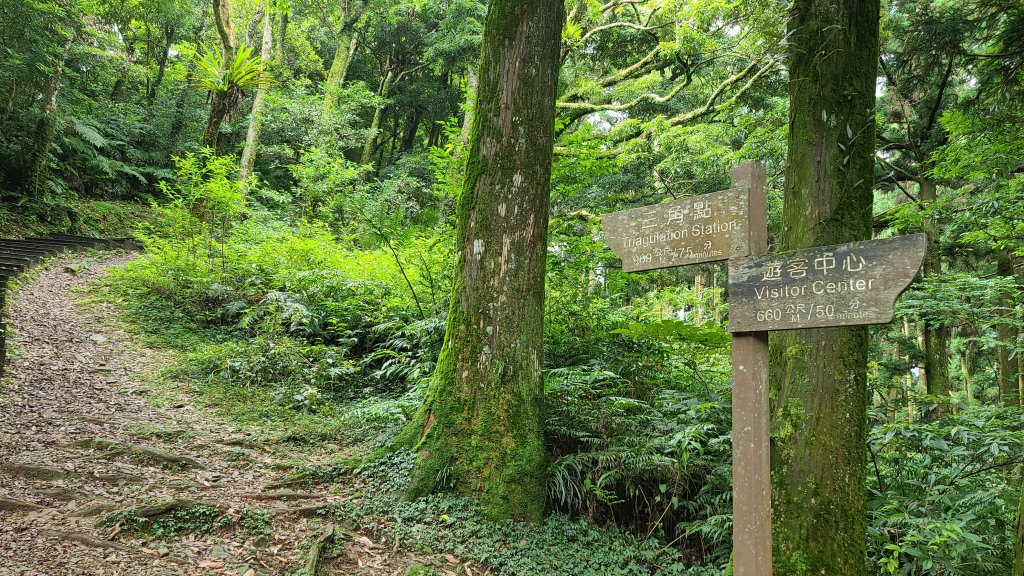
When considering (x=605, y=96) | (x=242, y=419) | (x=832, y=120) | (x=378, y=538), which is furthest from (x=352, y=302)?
(x=605, y=96)

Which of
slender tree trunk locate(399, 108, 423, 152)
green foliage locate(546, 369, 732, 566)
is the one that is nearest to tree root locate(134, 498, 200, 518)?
green foliage locate(546, 369, 732, 566)

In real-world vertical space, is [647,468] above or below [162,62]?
below

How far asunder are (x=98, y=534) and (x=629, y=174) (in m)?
12.4

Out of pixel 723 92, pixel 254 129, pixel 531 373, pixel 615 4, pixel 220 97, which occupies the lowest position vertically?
pixel 531 373

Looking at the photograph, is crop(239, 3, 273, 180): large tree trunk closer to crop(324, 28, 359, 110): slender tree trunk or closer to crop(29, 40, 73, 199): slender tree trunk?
crop(324, 28, 359, 110): slender tree trunk

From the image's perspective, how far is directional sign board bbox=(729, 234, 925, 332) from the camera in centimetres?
A: 218

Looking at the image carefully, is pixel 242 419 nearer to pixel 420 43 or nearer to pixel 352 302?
pixel 352 302

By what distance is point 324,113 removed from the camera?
682 inches

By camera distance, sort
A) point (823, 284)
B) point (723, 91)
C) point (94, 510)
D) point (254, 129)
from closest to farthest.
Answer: point (823, 284), point (94, 510), point (723, 91), point (254, 129)

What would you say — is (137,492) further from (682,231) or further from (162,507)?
(682,231)

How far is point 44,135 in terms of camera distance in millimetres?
14164

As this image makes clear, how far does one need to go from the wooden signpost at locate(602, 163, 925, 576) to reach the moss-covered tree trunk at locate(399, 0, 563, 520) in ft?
5.92

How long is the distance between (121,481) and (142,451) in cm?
57

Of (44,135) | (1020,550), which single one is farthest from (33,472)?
(44,135)
